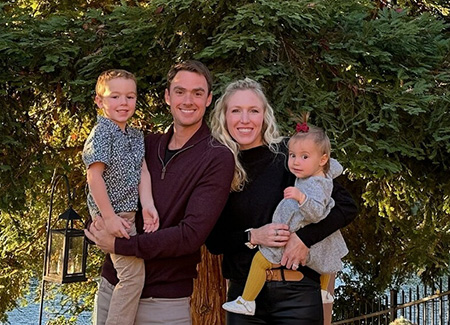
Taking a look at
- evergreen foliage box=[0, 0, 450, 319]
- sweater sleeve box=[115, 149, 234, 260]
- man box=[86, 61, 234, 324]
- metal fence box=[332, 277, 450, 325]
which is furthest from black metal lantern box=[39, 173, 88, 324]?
metal fence box=[332, 277, 450, 325]

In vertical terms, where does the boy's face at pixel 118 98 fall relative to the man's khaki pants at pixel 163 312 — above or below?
above

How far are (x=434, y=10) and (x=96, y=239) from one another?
204 inches

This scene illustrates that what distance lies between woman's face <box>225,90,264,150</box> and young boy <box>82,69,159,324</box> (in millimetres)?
427

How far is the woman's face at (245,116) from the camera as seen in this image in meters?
2.97

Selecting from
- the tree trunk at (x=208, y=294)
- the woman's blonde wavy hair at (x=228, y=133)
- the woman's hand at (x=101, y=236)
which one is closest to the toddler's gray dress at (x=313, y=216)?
the woman's blonde wavy hair at (x=228, y=133)

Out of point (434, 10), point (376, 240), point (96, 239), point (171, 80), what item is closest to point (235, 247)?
point (96, 239)

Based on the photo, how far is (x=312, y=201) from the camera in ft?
9.39

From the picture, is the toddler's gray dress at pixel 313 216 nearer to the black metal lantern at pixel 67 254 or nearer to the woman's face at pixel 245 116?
the woman's face at pixel 245 116

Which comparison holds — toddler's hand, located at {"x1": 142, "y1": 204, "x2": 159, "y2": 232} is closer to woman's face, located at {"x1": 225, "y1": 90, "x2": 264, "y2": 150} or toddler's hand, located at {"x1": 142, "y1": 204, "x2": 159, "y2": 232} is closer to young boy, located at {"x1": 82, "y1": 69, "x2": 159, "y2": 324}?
young boy, located at {"x1": 82, "y1": 69, "x2": 159, "y2": 324}

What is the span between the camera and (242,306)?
286cm

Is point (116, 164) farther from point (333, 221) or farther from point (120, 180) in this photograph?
point (333, 221)

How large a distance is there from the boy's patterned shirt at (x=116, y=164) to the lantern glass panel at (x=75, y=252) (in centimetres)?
121

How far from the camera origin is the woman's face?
2967mm

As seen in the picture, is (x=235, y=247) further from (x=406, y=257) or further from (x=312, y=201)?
(x=406, y=257)
